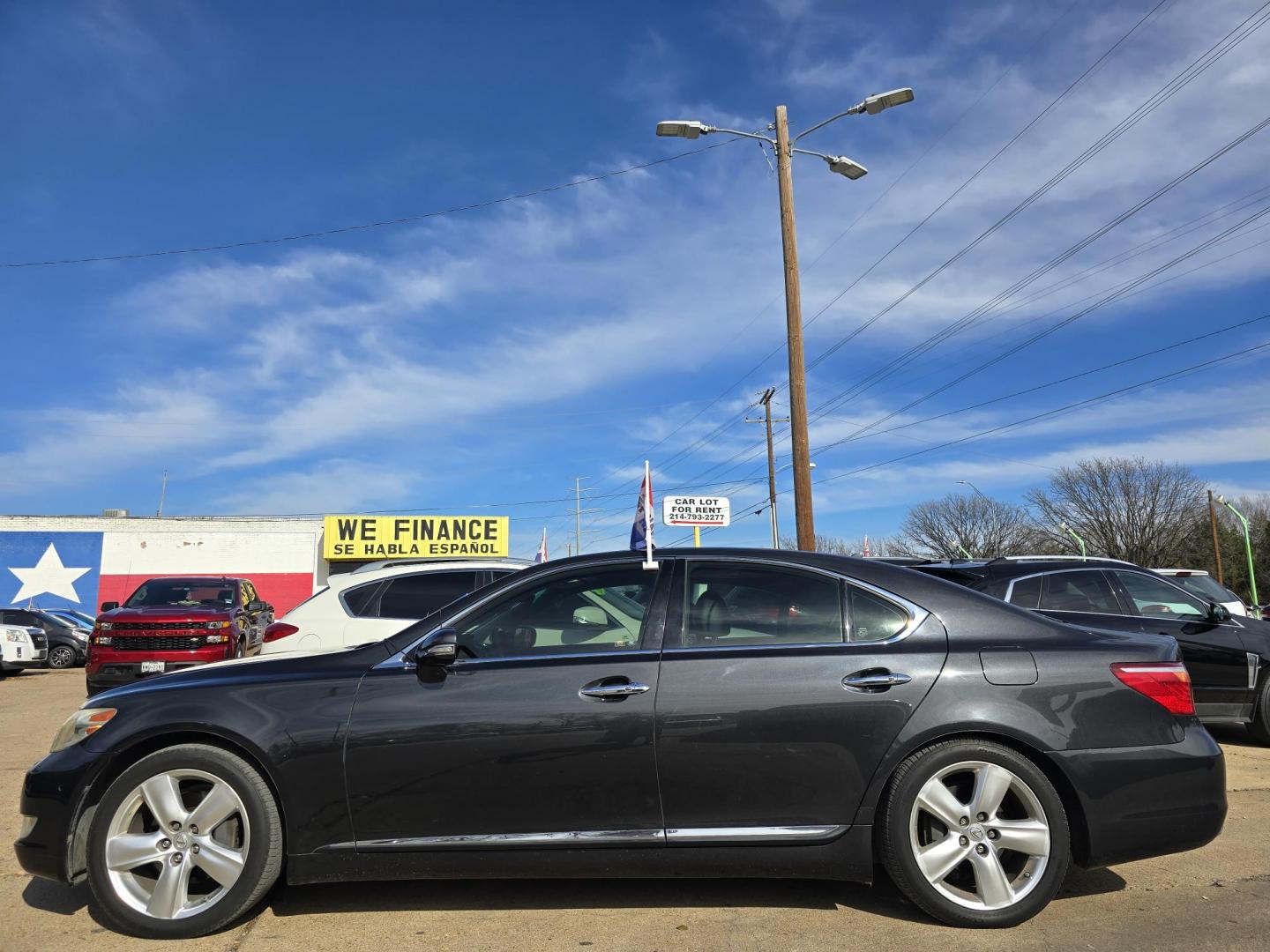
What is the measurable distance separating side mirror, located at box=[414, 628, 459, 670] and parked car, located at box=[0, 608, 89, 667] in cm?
→ 2306

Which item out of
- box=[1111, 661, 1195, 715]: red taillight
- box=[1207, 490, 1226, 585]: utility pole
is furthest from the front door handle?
box=[1207, 490, 1226, 585]: utility pole

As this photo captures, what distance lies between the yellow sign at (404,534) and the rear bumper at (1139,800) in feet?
121

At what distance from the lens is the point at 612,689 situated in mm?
3709

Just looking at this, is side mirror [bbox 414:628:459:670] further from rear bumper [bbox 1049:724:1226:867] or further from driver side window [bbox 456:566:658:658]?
rear bumper [bbox 1049:724:1226:867]

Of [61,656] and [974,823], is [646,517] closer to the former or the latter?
[974,823]

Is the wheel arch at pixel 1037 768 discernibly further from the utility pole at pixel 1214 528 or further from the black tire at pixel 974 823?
the utility pole at pixel 1214 528

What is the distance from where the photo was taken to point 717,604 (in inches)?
158

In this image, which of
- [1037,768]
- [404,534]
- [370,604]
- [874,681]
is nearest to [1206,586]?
[1037,768]

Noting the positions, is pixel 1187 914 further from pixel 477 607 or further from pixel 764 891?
pixel 477 607

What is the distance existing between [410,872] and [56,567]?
4232cm

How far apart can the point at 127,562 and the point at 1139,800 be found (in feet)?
140

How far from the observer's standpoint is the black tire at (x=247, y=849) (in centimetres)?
362

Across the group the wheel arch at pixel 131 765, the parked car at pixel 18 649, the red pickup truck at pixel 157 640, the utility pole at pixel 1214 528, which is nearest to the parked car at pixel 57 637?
the parked car at pixel 18 649

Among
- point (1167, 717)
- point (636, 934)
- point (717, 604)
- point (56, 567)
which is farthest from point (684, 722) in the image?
point (56, 567)
